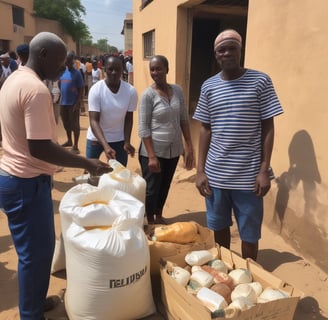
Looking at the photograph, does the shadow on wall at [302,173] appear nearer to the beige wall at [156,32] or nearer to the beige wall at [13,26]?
the beige wall at [156,32]

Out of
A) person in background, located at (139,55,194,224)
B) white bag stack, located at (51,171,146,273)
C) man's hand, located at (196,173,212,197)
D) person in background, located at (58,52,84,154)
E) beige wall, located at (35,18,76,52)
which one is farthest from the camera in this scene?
beige wall, located at (35,18,76,52)

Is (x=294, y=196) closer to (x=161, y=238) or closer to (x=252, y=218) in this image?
(x=252, y=218)

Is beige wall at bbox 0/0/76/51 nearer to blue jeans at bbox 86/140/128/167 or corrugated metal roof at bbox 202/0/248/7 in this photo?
corrugated metal roof at bbox 202/0/248/7

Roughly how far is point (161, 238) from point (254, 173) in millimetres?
862

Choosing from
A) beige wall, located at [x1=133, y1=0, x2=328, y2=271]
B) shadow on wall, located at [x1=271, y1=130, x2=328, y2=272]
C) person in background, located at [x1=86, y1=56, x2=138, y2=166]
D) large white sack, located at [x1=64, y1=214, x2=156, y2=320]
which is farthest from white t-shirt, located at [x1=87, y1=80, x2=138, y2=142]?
shadow on wall, located at [x1=271, y1=130, x2=328, y2=272]

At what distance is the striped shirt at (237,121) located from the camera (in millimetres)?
2516

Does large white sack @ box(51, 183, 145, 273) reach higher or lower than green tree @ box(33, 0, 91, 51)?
lower

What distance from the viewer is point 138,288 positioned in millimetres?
2344

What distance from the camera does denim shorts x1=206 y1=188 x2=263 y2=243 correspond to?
2.70 m

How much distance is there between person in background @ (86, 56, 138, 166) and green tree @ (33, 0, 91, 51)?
42.0m

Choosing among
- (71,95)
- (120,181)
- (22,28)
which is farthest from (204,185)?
(22,28)

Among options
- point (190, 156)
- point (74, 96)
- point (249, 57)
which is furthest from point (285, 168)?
point (74, 96)

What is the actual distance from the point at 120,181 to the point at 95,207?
0.79m

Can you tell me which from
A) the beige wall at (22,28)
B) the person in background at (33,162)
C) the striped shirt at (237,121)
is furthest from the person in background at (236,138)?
the beige wall at (22,28)
